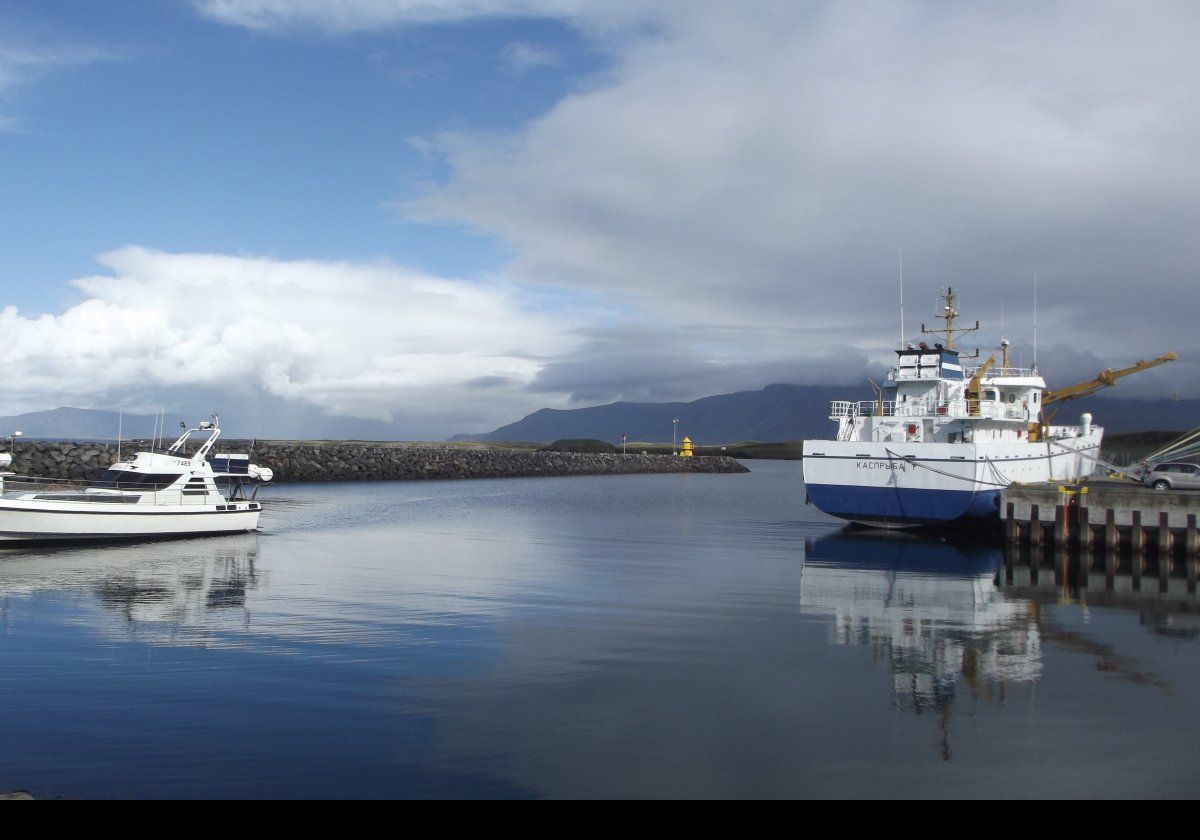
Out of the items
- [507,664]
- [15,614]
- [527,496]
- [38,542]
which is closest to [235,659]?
[507,664]

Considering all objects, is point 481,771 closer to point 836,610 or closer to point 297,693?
point 297,693

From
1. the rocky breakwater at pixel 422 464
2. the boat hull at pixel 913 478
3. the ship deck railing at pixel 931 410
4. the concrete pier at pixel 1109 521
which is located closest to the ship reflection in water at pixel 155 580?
the boat hull at pixel 913 478

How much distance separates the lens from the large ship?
113ft

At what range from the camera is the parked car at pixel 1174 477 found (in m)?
36.2

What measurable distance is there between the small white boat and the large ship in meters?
24.1

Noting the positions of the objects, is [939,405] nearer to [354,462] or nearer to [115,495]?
[115,495]

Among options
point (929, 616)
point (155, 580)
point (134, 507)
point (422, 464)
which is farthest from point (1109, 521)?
point (422, 464)

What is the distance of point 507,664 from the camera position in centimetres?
1513

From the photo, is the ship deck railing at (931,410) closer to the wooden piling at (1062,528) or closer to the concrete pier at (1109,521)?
the concrete pier at (1109,521)

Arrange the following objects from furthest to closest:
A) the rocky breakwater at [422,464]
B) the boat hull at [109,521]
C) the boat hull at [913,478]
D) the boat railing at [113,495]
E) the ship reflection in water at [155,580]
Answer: the rocky breakwater at [422,464] < the boat hull at [913,478] < the boat railing at [113,495] < the boat hull at [109,521] < the ship reflection in water at [155,580]

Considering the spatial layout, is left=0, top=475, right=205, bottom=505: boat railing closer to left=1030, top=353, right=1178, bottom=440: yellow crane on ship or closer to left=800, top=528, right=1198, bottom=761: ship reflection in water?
left=800, top=528, right=1198, bottom=761: ship reflection in water

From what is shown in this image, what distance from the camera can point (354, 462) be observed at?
8412 centimetres

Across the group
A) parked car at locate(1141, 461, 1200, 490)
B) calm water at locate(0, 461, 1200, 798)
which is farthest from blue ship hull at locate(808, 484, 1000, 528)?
parked car at locate(1141, 461, 1200, 490)

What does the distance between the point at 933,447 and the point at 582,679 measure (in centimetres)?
2444
